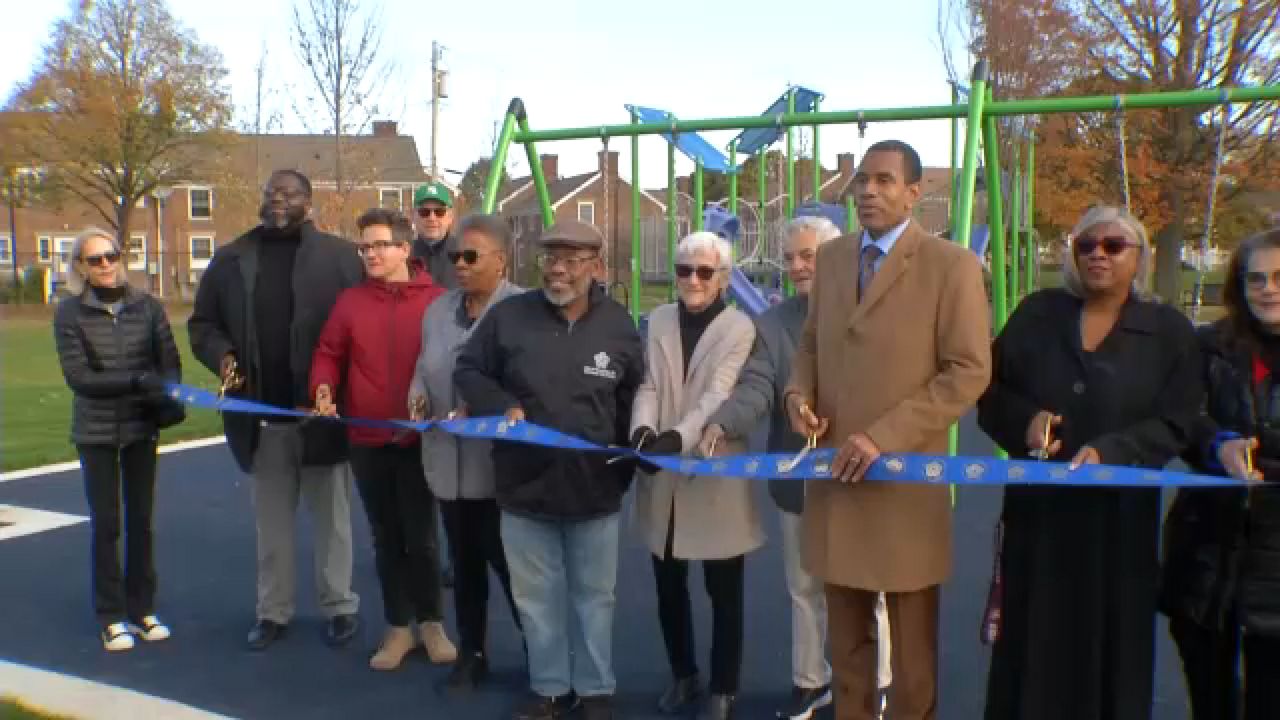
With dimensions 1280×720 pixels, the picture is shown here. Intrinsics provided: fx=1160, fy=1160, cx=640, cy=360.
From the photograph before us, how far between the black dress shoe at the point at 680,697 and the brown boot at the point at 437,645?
42.8 inches

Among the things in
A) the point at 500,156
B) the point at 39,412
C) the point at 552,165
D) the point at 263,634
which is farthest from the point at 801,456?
the point at 552,165

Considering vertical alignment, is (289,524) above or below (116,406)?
below

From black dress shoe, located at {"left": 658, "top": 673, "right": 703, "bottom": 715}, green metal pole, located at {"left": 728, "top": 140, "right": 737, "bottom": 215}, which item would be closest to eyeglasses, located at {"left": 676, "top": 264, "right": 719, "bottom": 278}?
black dress shoe, located at {"left": 658, "top": 673, "right": 703, "bottom": 715}

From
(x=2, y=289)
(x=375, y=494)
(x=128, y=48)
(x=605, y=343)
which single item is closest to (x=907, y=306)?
(x=605, y=343)

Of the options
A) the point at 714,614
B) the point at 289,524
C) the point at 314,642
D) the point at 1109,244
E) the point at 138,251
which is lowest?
the point at 314,642

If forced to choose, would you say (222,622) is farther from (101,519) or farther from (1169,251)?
(1169,251)

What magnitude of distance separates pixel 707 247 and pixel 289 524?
8.66ft

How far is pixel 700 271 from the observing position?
4391 mm

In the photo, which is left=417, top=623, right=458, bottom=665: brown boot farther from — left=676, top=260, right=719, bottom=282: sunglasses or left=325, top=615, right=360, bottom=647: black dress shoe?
left=676, top=260, right=719, bottom=282: sunglasses

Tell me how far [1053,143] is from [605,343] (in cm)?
1786

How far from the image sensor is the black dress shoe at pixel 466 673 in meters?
5.00

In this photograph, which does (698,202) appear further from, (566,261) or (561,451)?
(561,451)

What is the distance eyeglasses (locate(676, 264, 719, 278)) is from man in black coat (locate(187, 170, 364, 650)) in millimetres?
1880

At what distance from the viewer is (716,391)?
4.34 meters
